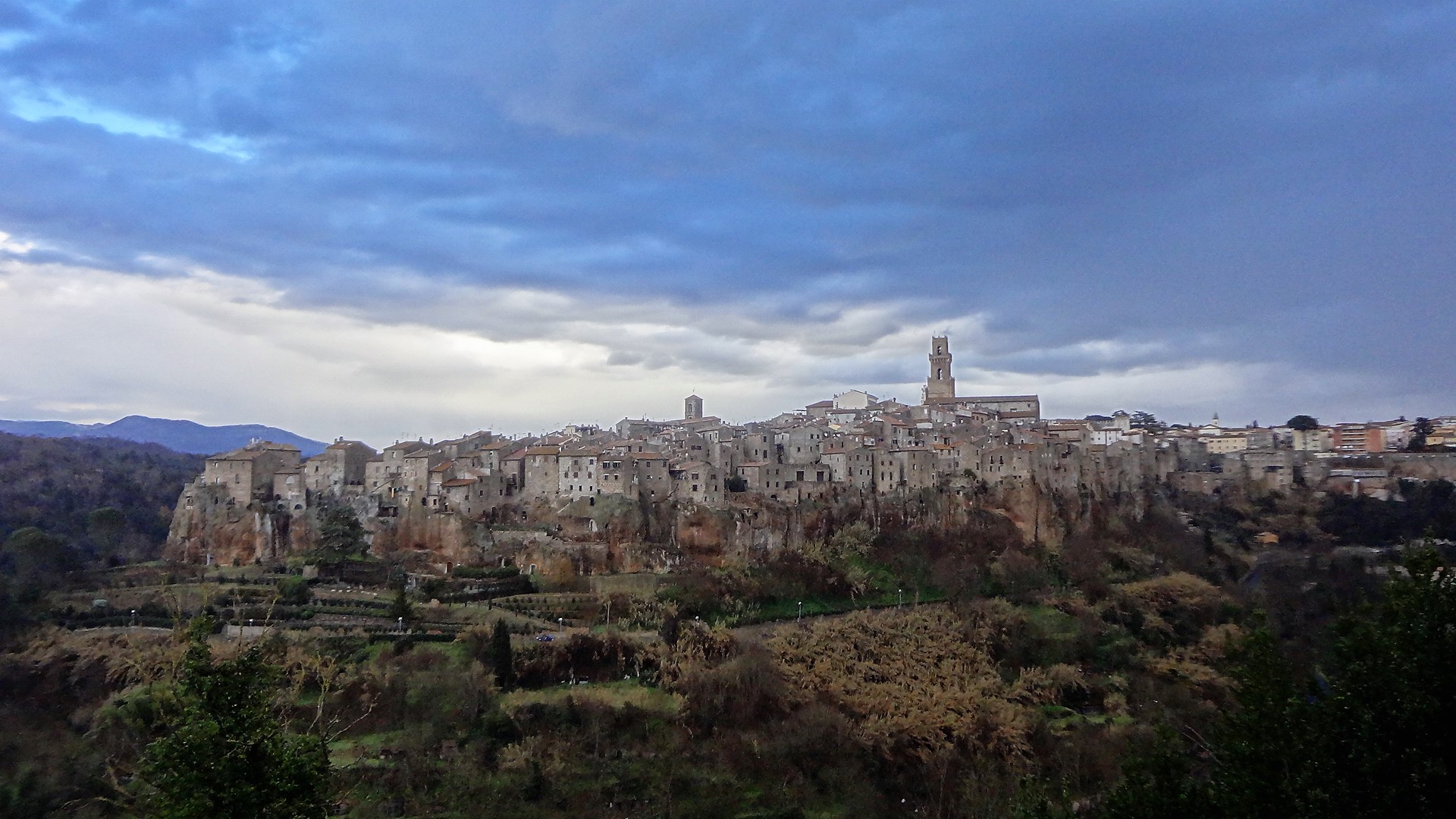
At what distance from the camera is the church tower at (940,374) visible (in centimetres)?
7594

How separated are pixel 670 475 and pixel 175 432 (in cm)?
13823

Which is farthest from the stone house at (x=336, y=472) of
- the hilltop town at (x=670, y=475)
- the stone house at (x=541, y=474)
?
the stone house at (x=541, y=474)

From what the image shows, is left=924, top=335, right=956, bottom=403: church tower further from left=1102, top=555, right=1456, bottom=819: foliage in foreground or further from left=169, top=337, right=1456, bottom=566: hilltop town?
left=1102, top=555, right=1456, bottom=819: foliage in foreground

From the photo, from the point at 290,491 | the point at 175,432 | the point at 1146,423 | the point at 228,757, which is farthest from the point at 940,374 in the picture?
the point at 175,432

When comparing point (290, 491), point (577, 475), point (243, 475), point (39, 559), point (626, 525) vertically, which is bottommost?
point (39, 559)

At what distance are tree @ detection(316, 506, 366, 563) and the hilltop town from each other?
102 cm

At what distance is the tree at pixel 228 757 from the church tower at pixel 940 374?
67.4 metres

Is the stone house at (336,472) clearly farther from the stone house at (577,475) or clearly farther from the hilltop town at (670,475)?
the stone house at (577,475)

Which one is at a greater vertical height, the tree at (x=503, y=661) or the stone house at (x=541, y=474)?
the stone house at (x=541, y=474)

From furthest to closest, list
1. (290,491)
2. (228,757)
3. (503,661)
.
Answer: (290,491) → (503,661) → (228,757)

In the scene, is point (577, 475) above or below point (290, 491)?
above

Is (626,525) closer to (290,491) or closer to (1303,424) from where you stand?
(290,491)

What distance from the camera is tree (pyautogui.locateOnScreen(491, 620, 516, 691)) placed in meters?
30.3

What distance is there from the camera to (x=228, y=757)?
36.9 ft
